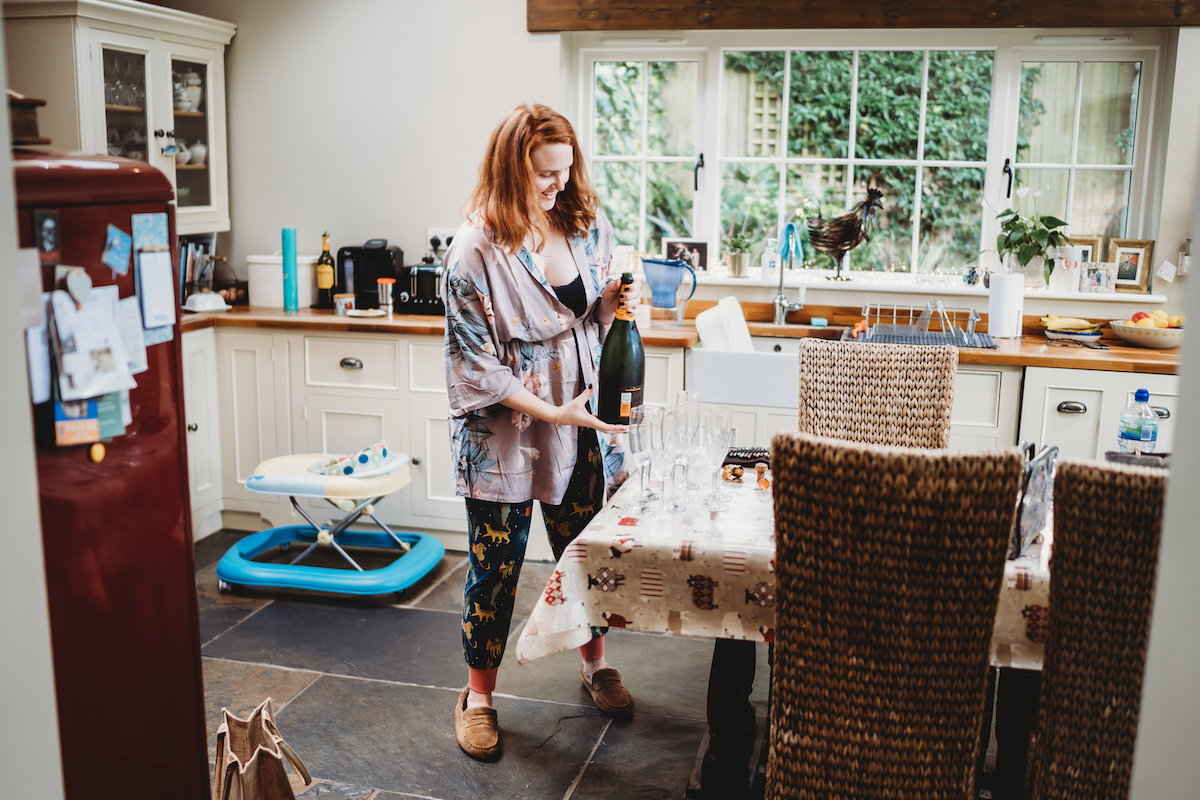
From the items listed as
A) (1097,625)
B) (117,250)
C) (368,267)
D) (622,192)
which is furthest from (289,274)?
(1097,625)

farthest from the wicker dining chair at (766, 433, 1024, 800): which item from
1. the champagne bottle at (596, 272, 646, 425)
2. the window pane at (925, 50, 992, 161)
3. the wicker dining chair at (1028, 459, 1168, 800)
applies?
the window pane at (925, 50, 992, 161)

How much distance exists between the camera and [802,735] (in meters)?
1.67

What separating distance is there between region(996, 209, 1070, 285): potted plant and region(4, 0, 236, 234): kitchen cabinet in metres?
3.14

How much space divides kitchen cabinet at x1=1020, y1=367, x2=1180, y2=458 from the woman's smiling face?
6.39 feet

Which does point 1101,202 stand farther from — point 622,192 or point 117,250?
point 117,250

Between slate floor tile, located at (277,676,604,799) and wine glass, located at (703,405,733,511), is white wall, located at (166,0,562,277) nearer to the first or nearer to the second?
slate floor tile, located at (277,676,604,799)

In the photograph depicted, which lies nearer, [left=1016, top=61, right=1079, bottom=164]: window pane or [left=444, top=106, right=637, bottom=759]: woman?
[left=444, top=106, right=637, bottom=759]: woman

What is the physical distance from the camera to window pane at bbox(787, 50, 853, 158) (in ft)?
13.7

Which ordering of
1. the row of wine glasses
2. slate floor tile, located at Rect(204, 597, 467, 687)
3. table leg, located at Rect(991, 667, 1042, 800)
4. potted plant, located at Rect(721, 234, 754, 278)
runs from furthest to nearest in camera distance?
potted plant, located at Rect(721, 234, 754, 278) < slate floor tile, located at Rect(204, 597, 467, 687) < the row of wine glasses < table leg, located at Rect(991, 667, 1042, 800)

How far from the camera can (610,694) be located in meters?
2.80

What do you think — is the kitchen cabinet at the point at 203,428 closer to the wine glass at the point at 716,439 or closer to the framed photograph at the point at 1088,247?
the wine glass at the point at 716,439

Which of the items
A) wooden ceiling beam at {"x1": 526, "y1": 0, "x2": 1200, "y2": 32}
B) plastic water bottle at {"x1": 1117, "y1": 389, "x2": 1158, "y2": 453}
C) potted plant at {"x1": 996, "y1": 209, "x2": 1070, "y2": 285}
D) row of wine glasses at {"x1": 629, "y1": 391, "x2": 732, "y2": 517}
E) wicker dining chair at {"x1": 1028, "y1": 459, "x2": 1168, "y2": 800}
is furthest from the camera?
potted plant at {"x1": 996, "y1": 209, "x2": 1070, "y2": 285}

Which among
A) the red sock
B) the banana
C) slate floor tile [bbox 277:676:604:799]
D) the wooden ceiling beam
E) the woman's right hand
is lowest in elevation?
slate floor tile [bbox 277:676:604:799]

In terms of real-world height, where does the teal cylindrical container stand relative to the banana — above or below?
above
